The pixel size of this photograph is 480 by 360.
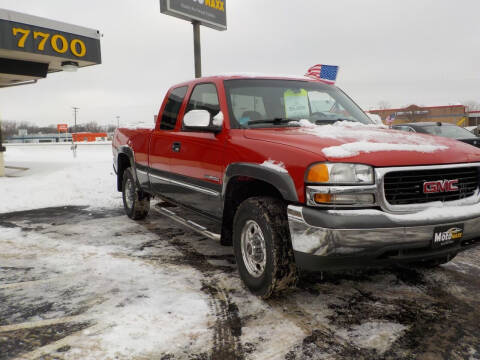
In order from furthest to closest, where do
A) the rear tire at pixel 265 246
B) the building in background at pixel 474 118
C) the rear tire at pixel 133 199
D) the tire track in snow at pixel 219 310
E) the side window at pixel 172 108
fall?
the building in background at pixel 474 118 < the rear tire at pixel 133 199 < the side window at pixel 172 108 < the rear tire at pixel 265 246 < the tire track in snow at pixel 219 310

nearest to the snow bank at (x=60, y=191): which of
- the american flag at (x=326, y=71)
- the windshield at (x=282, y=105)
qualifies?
the windshield at (x=282, y=105)

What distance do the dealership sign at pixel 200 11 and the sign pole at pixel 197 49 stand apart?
0.20 meters

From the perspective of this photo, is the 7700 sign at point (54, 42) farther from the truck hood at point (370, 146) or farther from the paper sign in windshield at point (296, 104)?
the truck hood at point (370, 146)

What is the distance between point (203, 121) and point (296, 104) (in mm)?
1046

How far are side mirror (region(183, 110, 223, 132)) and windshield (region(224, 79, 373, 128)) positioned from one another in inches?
5.4

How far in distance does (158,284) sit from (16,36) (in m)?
8.72

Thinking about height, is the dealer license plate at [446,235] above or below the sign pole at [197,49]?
below

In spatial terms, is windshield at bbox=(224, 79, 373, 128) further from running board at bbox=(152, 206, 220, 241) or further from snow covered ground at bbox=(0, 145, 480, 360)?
snow covered ground at bbox=(0, 145, 480, 360)

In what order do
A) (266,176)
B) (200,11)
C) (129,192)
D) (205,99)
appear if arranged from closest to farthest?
(266,176) → (205,99) → (129,192) → (200,11)

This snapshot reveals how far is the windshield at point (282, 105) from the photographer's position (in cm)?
371

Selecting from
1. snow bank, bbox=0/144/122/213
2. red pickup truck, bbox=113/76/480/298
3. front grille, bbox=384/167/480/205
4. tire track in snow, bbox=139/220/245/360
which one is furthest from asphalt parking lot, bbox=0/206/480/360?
snow bank, bbox=0/144/122/213

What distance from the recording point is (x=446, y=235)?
2746 mm

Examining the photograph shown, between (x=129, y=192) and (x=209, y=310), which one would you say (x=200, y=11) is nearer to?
(x=129, y=192)

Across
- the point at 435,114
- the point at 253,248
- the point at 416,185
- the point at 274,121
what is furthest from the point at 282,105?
the point at 435,114
